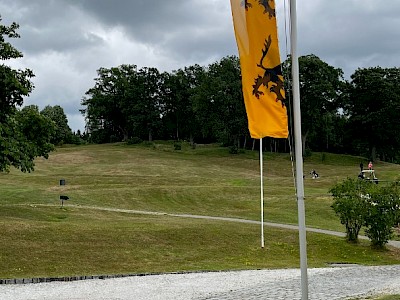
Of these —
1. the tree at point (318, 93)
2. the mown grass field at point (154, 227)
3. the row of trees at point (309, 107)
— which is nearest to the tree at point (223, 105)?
the row of trees at point (309, 107)

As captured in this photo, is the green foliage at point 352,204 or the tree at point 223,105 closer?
the green foliage at point 352,204

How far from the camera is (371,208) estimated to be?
23906 mm

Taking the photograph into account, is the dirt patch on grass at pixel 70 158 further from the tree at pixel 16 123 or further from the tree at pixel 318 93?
the tree at pixel 16 123

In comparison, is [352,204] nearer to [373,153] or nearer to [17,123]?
[17,123]

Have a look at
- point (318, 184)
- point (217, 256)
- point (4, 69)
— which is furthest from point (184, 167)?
point (217, 256)

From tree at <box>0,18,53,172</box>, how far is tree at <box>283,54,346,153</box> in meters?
53.3

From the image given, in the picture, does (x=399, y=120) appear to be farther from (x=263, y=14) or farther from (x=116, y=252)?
(x=263, y=14)

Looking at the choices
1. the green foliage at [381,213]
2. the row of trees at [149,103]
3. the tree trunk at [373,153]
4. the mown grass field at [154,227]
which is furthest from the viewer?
the row of trees at [149,103]

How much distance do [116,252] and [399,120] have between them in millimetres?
65580

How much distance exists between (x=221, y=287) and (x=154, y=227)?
10.6m

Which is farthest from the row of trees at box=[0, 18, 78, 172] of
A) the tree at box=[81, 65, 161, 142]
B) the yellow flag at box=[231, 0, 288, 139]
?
the tree at box=[81, 65, 161, 142]

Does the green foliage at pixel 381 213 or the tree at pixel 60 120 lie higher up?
the tree at pixel 60 120

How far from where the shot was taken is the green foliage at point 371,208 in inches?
947

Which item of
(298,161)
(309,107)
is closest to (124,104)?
(309,107)
